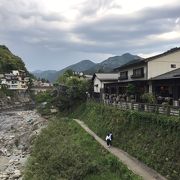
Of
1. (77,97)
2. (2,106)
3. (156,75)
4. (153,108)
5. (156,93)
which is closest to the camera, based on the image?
(153,108)

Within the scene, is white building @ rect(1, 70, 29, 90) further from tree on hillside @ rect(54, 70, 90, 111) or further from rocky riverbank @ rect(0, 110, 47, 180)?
rocky riverbank @ rect(0, 110, 47, 180)

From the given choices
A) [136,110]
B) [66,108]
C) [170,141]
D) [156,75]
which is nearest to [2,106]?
[66,108]

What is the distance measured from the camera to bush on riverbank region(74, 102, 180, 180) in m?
19.1

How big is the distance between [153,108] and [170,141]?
459 centimetres

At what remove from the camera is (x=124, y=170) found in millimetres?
20094

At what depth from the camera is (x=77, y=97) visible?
58.5m

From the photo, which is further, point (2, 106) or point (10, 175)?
point (2, 106)

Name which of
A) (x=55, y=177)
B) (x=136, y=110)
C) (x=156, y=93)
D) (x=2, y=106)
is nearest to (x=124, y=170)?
(x=55, y=177)

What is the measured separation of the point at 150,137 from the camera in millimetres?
22578

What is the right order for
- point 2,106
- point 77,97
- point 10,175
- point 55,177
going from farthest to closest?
point 2,106 < point 77,97 < point 10,175 < point 55,177

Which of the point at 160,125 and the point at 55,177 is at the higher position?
the point at 160,125

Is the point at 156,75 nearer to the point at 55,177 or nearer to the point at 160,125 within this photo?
the point at 160,125

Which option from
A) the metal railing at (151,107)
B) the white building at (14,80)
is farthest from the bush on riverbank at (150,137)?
the white building at (14,80)

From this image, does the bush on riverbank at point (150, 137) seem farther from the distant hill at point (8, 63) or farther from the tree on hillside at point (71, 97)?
the distant hill at point (8, 63)
